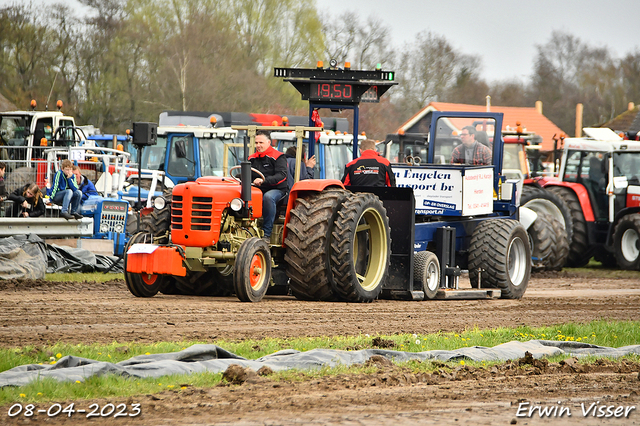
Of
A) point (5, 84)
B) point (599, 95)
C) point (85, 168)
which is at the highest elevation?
point (599, 95)

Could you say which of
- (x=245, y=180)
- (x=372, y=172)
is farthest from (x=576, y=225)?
(x=245, y=180)

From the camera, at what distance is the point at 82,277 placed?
13477mm

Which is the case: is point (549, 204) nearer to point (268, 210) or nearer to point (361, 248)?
point (361, 248)

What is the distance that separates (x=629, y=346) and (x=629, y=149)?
39.2 feet

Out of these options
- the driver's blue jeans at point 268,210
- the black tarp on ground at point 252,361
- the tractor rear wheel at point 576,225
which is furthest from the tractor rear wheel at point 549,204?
the black tarp on ground at point 252,361

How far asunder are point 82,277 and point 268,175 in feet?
15.0

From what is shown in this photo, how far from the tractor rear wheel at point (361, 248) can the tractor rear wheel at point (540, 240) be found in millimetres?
6563

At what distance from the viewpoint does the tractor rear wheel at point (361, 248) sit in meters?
10.1

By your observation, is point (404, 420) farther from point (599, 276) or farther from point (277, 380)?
point (599, 276)

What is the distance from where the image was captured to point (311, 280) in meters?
10.1

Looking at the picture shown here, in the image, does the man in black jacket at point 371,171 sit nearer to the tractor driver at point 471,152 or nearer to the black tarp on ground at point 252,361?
the tractor driver at point 471,152

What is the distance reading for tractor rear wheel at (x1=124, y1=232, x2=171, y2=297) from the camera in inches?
395

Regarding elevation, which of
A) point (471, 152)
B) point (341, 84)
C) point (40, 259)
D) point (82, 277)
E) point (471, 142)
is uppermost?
point (341, 84)

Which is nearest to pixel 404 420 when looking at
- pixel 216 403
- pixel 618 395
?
pixel 216 403
